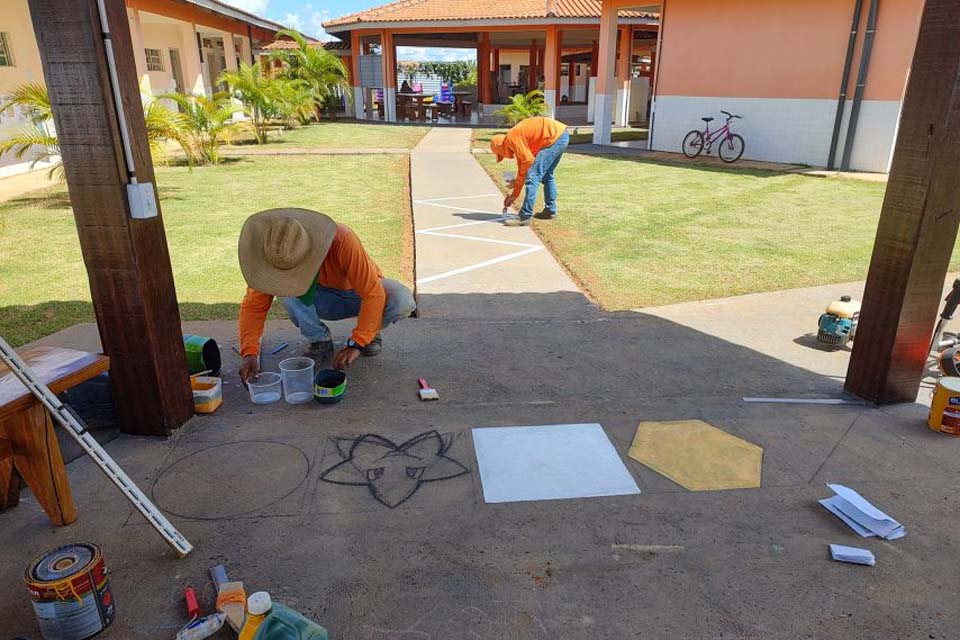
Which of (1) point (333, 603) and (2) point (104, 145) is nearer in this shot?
(1) point (333, 603)

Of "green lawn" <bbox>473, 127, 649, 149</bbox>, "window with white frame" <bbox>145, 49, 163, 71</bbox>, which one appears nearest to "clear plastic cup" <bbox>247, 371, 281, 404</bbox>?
"green lawn" <bbox>473, 127, 649, 149</bbox>

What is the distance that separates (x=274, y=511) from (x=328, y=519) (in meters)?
0.27

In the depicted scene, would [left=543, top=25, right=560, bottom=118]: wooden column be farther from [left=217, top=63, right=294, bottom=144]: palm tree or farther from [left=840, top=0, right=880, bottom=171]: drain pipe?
[left=840, top=0, right=880, bottom=171]: drain pipe

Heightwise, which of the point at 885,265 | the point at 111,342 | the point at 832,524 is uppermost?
the point at 885,265

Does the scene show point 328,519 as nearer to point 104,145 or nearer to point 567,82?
point 104,145

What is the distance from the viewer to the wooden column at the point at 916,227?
3410 mm

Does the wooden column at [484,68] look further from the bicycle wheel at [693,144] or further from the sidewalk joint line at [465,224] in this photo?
the sidewalk joint line at [465,224]

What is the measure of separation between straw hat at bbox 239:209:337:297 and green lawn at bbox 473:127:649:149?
16006 mm

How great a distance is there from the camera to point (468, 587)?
251 cm

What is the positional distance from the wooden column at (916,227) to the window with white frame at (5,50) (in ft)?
54.1

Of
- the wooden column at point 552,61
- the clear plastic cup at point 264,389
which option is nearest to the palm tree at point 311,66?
the wooden column at point 552,61

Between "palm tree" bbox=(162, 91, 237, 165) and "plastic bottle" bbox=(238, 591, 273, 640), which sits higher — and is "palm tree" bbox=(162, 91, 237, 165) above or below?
above

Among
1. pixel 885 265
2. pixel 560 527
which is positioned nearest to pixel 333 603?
pixel 560 527

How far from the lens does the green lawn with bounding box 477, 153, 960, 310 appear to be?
688 cm
